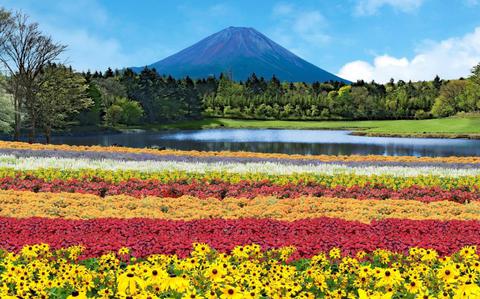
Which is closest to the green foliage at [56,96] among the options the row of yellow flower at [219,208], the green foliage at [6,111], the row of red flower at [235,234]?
the green foliage at [6,111]

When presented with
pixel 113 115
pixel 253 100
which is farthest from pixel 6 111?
pixel 253 100

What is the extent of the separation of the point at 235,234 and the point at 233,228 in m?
0.65

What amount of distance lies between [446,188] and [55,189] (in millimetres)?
13816

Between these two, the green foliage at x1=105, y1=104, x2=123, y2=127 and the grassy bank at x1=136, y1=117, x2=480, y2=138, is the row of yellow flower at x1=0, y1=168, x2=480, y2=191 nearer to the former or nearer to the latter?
the grassy bank at x1=136, y1=117, x2=480, y2=138

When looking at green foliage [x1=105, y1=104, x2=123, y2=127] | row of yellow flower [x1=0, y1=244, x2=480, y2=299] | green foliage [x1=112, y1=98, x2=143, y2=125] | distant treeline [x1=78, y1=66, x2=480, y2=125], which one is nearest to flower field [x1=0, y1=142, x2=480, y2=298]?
row of yellow flower [x1=0, y1=244, x2=480, y2=299]

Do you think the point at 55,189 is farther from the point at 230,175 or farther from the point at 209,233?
the point at 209,233

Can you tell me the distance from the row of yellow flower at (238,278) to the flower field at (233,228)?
0.02 m

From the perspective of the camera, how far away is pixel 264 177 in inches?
752

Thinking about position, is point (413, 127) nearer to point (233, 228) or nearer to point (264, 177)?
point (264, 177)

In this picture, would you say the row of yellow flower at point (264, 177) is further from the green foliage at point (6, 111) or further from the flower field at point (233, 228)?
the green foliage at point (6, 111)

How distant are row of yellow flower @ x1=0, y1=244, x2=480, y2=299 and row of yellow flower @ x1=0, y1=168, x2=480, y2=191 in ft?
34.3

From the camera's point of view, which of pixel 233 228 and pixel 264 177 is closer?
pixel 233 228

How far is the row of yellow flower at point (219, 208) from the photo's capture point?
41.4ft

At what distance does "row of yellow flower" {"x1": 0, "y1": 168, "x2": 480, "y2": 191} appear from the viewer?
59.9 ft
